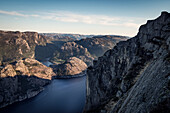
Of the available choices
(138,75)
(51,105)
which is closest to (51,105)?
(51,105)

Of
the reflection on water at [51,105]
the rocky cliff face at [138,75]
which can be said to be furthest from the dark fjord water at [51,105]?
the rocky cliff face at [138,75]

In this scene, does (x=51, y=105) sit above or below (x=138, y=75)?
below

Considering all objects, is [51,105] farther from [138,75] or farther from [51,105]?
[138,75]

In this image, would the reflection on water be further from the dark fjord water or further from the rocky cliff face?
the rocky cliff face

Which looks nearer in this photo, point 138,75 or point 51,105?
point 138,75

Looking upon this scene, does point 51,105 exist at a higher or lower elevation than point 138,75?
lower

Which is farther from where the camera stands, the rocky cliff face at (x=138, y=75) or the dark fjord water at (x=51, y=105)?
the dark fjord water at (x=51, y=105)

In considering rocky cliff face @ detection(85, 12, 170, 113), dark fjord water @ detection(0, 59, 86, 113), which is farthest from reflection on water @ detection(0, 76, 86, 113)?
rocky cliff face @ detection(85, 12, 170, 113)

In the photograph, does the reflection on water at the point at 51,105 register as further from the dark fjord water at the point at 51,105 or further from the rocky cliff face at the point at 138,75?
the rocky cliff face at the point at 138,75

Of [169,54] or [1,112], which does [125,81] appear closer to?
[169,54]
